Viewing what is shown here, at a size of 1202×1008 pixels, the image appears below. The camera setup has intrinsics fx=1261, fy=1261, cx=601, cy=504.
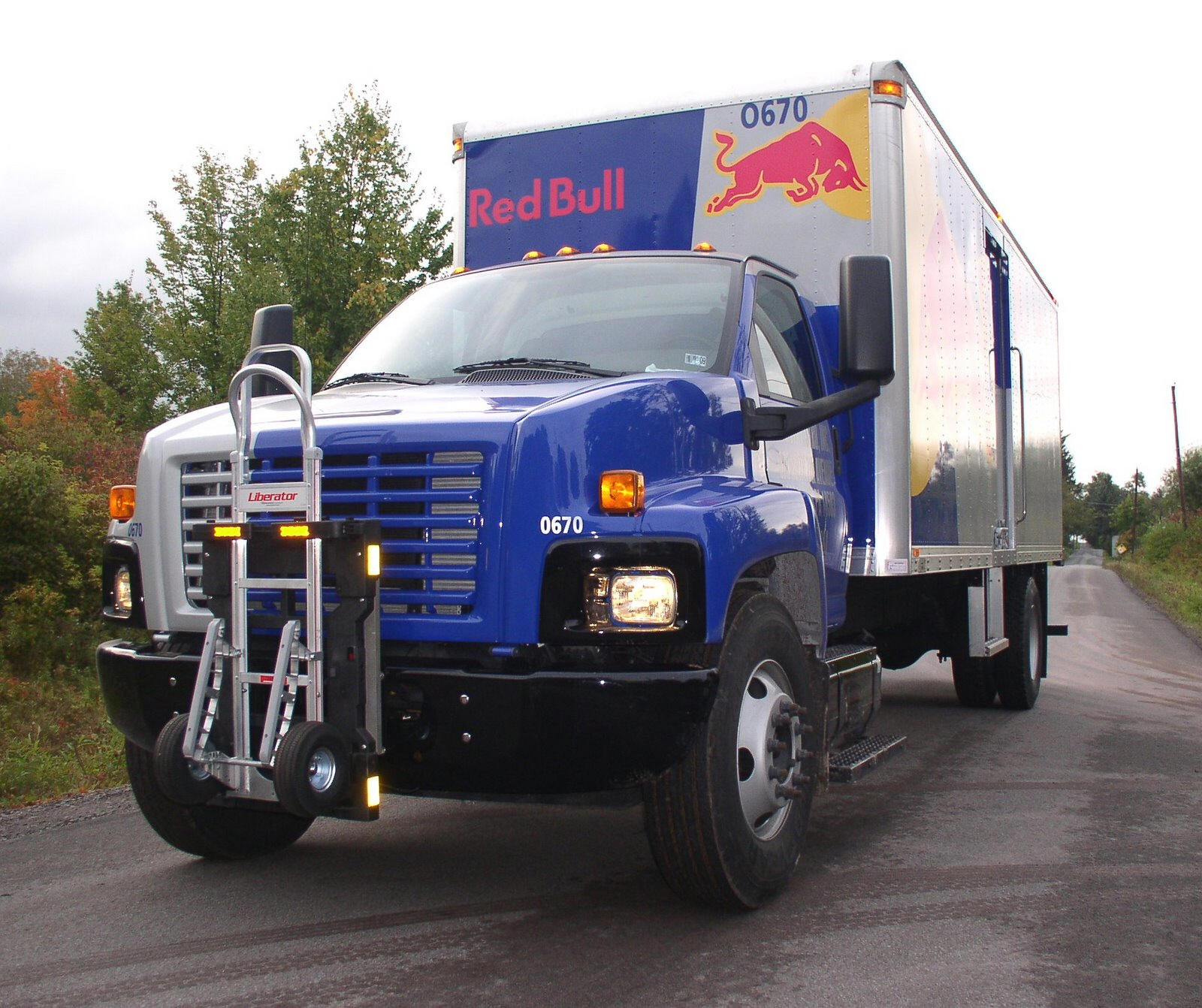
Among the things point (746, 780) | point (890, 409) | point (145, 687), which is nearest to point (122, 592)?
point (145, 687)

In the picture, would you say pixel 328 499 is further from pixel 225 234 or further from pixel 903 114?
pixel 225 234

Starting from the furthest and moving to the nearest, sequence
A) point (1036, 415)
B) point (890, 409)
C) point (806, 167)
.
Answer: point (1036, 415) < point (806, 167) < point (890, 409)

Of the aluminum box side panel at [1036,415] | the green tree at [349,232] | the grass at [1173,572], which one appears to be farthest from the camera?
the grass at [1173,572]

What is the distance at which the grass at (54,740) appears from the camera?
704 cm

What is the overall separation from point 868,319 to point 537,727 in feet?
7.44

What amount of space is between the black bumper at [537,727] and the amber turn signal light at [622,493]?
508 millimetres

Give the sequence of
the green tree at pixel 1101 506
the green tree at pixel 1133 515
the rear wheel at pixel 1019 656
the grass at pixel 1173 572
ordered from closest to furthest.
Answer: the rear wheel at pixel 1019 656, the grass at pixel 1173 572, the green tree at pixel 1133 515, the green tree at pixel 1101 506

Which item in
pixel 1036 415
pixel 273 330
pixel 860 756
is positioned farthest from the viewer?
pixel 1036 415

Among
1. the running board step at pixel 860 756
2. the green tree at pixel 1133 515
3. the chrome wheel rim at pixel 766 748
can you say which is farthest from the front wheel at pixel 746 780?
the green tree at pixel 1133 515

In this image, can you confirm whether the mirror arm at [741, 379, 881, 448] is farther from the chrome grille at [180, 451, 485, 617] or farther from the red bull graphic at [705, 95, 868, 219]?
the red bull graphic at [705, 95, 868, 219]

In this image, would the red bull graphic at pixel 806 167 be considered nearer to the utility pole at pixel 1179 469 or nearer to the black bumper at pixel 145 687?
the black bumper at pixel 145 687

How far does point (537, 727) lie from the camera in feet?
12.3

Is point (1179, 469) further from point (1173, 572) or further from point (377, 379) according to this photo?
point (377, 379)

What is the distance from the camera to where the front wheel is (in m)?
4.04
